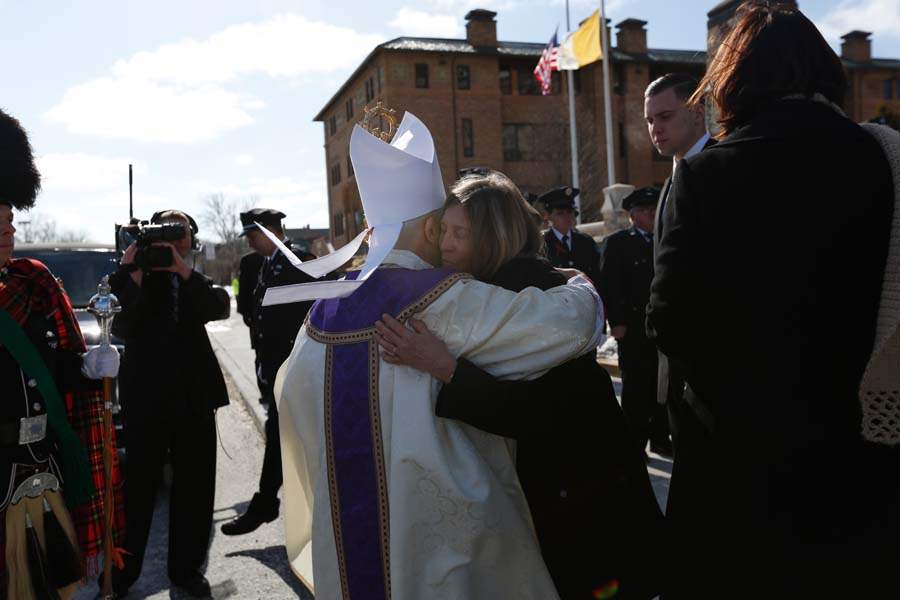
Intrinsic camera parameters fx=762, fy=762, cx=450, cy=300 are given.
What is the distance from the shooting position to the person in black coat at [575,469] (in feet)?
6.72

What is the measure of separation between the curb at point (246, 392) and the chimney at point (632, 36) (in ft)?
101

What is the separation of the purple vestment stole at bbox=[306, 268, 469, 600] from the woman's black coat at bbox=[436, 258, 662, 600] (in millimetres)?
277

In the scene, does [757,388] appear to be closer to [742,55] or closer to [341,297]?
[742,55]

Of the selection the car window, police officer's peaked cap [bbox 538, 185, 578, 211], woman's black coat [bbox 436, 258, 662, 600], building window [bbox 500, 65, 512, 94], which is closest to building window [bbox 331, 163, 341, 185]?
building window [bbox 500, 65, 512, 94]

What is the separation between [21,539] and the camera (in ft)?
8.92

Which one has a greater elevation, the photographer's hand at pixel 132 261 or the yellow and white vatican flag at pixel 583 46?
the yellow and white vatican flag at pixel 583 46

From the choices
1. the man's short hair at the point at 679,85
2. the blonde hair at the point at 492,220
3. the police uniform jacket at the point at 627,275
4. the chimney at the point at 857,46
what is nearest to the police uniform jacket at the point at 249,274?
the police uniform jacket at the point at 627,275

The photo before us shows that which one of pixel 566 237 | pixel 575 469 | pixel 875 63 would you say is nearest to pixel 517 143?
pixel 875 63

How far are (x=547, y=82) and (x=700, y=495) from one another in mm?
18948

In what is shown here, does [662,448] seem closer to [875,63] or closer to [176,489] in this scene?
[176,489]

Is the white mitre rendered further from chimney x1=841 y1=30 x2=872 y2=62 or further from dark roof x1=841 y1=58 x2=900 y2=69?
chimney x1=841 y1=30 x2=872 y2=62

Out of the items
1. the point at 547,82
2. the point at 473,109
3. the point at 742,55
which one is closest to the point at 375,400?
the point at 742,55

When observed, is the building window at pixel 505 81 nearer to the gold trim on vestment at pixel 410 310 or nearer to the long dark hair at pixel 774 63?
the gold trim on vestment at pixel 410 310

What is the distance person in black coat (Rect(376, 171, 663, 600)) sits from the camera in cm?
205
